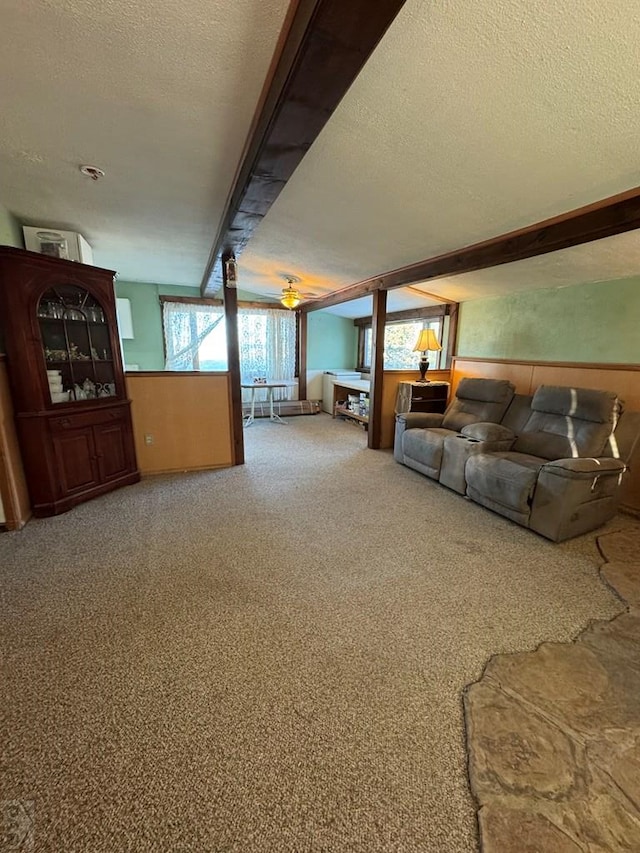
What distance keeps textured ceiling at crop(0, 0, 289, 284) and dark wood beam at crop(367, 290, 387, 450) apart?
2245mm

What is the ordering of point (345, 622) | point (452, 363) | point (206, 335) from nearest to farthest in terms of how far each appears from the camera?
point (345, 622)
point (452, 363)
point (206, 335)

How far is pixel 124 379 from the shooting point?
3396mm

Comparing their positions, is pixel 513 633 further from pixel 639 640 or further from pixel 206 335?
pixel 206 335

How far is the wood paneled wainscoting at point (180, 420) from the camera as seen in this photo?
11.7ft

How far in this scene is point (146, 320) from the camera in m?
6.00

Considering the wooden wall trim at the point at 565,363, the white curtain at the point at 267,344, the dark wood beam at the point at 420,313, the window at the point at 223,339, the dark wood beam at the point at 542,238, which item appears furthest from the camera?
the white curtain at the point at 267,344

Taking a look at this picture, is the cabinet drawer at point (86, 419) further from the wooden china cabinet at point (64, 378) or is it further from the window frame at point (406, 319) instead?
the window frame at point (406, 319)

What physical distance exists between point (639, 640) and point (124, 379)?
415 cm

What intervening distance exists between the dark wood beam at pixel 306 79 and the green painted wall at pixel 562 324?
3.00 metres

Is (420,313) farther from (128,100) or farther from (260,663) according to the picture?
(260,663)

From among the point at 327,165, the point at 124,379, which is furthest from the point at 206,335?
the point at 327,165

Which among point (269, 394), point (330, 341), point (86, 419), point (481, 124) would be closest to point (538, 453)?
point (481, 124)

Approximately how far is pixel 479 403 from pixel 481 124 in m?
2.60

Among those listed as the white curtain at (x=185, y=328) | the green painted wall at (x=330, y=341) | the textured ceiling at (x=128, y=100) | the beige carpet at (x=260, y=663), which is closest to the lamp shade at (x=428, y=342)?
the beige carpet at (x=260, y=663)
